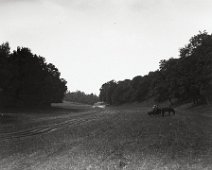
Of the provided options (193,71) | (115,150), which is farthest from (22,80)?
(115,150)

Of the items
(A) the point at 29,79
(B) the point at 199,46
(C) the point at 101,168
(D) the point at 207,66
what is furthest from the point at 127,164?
(A) the point at 29,79

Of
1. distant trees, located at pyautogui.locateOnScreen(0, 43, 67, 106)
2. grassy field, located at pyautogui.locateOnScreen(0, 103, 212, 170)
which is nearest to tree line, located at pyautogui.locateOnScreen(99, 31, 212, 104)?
grassy field, located at pyautogui.locateOnScreen(0, 103, 212, 170)

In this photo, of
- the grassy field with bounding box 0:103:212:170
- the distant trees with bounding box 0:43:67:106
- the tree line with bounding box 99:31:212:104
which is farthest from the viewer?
the distant trees with bounding box 0:43:67:106

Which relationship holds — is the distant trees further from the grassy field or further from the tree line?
the grassy field

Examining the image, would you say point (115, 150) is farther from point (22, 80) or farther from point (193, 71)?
point (22, 80)

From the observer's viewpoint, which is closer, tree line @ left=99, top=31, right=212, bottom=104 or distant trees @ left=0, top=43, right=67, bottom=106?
tree line @ left=99, top=31, right=212, bottom=104

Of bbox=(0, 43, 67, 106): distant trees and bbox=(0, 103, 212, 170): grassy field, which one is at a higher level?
bbox=(0, 43, 67, 106): distant trees

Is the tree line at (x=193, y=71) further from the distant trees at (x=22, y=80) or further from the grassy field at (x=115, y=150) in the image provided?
A: the distant trees at (x=22, y=80)

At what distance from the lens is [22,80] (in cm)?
9425

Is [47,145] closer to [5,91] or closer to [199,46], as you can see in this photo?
[199,46]

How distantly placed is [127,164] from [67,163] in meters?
4.18

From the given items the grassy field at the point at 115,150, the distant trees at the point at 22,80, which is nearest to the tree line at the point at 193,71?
the grassy field at the point at 115,150

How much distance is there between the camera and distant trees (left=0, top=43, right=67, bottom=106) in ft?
277

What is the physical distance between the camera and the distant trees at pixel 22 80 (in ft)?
277
